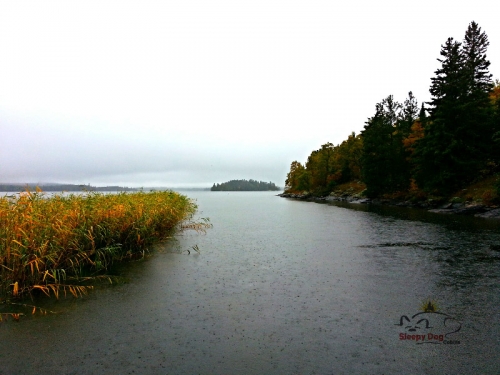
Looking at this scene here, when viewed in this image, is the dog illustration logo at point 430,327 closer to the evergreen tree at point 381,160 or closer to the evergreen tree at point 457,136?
the evergreen tree at point 457,136

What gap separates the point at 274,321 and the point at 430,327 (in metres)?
3.37

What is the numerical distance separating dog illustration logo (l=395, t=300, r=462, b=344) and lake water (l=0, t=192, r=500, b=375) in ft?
0.12

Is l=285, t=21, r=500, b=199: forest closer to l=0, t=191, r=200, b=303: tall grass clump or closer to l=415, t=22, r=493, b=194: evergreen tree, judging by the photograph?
l=415, t=22, r=493, b=194: evergreen tree

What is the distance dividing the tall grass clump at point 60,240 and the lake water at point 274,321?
109cm

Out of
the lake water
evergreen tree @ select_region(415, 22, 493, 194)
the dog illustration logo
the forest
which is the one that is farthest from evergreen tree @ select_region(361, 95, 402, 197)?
the dog illustration logo

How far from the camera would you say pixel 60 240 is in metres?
8.83

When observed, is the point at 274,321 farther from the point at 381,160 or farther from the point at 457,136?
the point at 381,160

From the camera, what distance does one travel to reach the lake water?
486 centimetres

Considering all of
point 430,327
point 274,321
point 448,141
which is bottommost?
point 274,321

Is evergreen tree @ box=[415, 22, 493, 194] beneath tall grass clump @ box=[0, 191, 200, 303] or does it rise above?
above

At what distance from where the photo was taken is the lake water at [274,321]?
486cm

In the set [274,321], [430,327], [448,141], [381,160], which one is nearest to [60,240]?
[274,321]

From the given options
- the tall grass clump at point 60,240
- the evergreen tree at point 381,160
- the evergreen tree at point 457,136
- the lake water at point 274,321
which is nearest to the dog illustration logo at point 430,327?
the lake water at point 274,321

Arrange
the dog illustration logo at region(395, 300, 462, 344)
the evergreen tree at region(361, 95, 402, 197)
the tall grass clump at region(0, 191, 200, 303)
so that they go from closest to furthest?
the dog illustration logo at region(395, 300, 462, 344) < the tall grass clump at region(0, 191, 200, 303) < the evergreen tree at region(361, 95, 402, 197)
